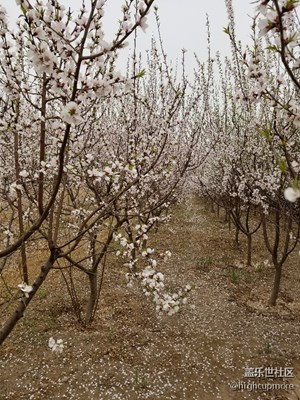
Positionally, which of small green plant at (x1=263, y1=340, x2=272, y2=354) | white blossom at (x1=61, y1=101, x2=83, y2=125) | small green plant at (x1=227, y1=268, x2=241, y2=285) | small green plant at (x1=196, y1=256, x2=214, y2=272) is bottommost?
small green plant at (x1=263, y1=340, x2=272, y2=354)

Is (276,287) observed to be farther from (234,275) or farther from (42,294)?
(42,294)

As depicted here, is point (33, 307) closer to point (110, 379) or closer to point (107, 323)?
point (107, 323)

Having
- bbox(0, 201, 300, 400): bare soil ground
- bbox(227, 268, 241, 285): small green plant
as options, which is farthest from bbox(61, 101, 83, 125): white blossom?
bbox(227, 268, 241, 285): small green plant

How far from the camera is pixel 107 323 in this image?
282 inches

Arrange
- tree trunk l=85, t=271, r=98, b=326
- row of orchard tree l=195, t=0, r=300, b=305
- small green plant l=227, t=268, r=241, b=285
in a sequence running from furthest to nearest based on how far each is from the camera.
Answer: small green plant l=227, t=268, r=241, b=285, tree trunk l=85, t=271, r=98, b=326, row of orchard tree l=195, t=0, r=300, b=305

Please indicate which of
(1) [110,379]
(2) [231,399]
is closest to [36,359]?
(1) [110,379]

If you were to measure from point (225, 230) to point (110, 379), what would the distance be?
10877 millimetres

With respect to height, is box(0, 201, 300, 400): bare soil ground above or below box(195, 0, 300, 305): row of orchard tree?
below

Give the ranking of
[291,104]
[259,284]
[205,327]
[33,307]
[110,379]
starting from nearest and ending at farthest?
[291,104], [110,379], [205,327], [33,307], [259,284]

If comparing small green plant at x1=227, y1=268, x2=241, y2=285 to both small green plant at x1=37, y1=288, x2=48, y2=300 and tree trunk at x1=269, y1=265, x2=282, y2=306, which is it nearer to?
tree trunk at x1=269, y1=265, x2=282, y2=306

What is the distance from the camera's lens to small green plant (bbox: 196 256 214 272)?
10531 millimetres

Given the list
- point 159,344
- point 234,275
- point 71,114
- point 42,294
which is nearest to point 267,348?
point 159,344

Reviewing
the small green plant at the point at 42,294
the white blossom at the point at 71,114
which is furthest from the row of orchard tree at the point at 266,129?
the small green plant at the point at 42,294

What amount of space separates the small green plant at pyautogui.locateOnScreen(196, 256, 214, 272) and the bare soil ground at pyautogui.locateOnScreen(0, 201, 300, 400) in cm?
49
